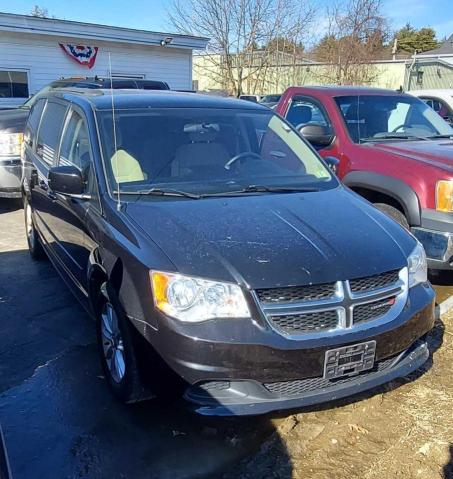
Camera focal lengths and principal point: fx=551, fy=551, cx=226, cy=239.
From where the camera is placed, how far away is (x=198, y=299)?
8.66ft

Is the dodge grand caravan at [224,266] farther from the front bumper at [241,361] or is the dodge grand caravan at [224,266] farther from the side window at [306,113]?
the side window at [306,113]

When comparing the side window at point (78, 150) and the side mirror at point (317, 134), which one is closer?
the side window at point (78, 150)

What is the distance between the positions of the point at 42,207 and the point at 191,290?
2.83 m

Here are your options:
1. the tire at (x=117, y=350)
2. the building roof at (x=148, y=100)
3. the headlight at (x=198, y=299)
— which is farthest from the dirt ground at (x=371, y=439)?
the building roof at (x=148, y=100)

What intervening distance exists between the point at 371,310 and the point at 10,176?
6.09 metres

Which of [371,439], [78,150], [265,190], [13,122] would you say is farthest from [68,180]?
[13,122]

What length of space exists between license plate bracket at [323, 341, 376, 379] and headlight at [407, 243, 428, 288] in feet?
1.71

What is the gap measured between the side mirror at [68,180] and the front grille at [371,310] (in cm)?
189

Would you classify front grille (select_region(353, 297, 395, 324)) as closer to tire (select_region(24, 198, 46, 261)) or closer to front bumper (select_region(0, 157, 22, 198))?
tire (select_region(24, 198, 46, 261))

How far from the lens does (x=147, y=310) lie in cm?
272

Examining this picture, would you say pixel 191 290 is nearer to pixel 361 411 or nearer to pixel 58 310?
pixel 361 411

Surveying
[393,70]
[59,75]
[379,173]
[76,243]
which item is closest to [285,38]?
[393,70]

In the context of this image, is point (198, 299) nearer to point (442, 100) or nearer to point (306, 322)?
point (306, 322)

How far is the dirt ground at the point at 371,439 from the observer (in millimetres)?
2740
